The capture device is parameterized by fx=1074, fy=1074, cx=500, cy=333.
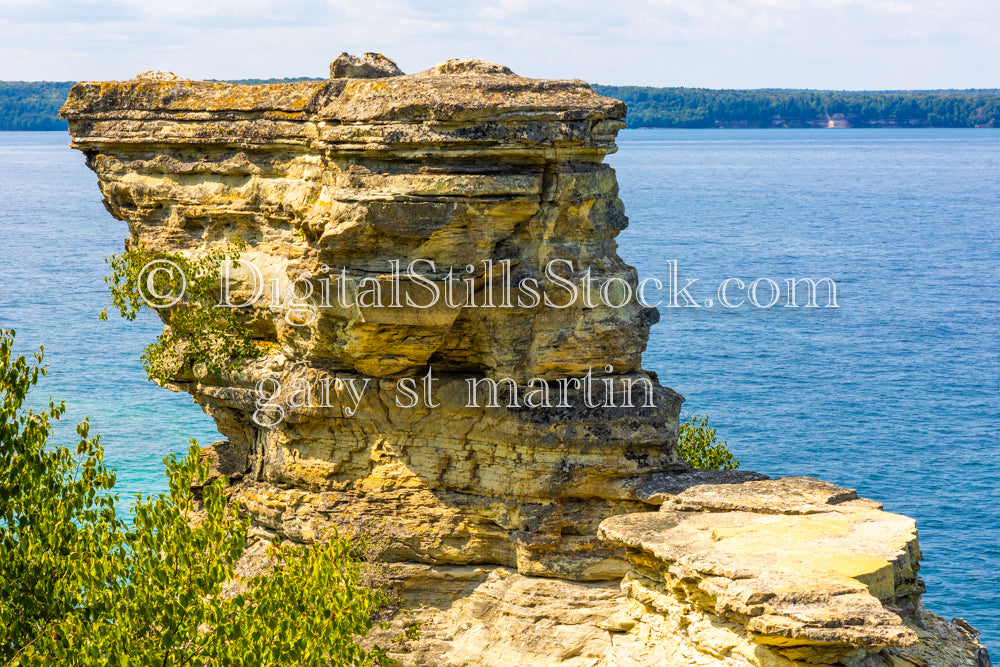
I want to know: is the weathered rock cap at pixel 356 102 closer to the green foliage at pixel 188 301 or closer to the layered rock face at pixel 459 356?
the layered rock face at pixel 459 356

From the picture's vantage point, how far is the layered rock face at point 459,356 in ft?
70.4

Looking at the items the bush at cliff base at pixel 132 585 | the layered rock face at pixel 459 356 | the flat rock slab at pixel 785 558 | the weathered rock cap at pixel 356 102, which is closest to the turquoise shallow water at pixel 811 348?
the flat rock slab at pixel 785 558

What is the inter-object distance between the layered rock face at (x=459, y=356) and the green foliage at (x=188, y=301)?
1.45ft

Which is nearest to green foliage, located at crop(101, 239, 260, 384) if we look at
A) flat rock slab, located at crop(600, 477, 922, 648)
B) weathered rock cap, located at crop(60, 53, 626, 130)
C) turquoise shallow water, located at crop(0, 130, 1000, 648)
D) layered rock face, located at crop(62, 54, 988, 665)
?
layered rock face, located at crop(62, 54, 988, 665)

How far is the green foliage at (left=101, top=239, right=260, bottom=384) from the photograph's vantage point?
26.3 metres

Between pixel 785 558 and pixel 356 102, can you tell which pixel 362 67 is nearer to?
pixel 356 102

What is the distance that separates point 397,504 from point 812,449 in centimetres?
3744

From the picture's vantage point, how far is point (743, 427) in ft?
193

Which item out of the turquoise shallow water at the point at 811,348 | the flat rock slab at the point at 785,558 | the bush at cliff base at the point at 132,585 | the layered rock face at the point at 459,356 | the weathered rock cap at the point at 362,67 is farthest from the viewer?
the turquoise shallow water at the point at 811,348

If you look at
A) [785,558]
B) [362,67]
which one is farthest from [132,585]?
[362,67]

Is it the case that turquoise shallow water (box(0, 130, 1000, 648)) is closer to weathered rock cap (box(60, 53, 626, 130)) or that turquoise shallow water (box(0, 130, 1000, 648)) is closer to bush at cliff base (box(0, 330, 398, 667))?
weathered rock cap (box(60, 53, 626, 130))

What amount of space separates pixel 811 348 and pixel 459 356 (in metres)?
58.6

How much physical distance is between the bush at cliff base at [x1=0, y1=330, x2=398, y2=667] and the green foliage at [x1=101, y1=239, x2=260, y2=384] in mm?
8517

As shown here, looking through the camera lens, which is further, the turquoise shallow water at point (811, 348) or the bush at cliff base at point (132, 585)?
Result: the turquoise shallow water at point (811, 348)
